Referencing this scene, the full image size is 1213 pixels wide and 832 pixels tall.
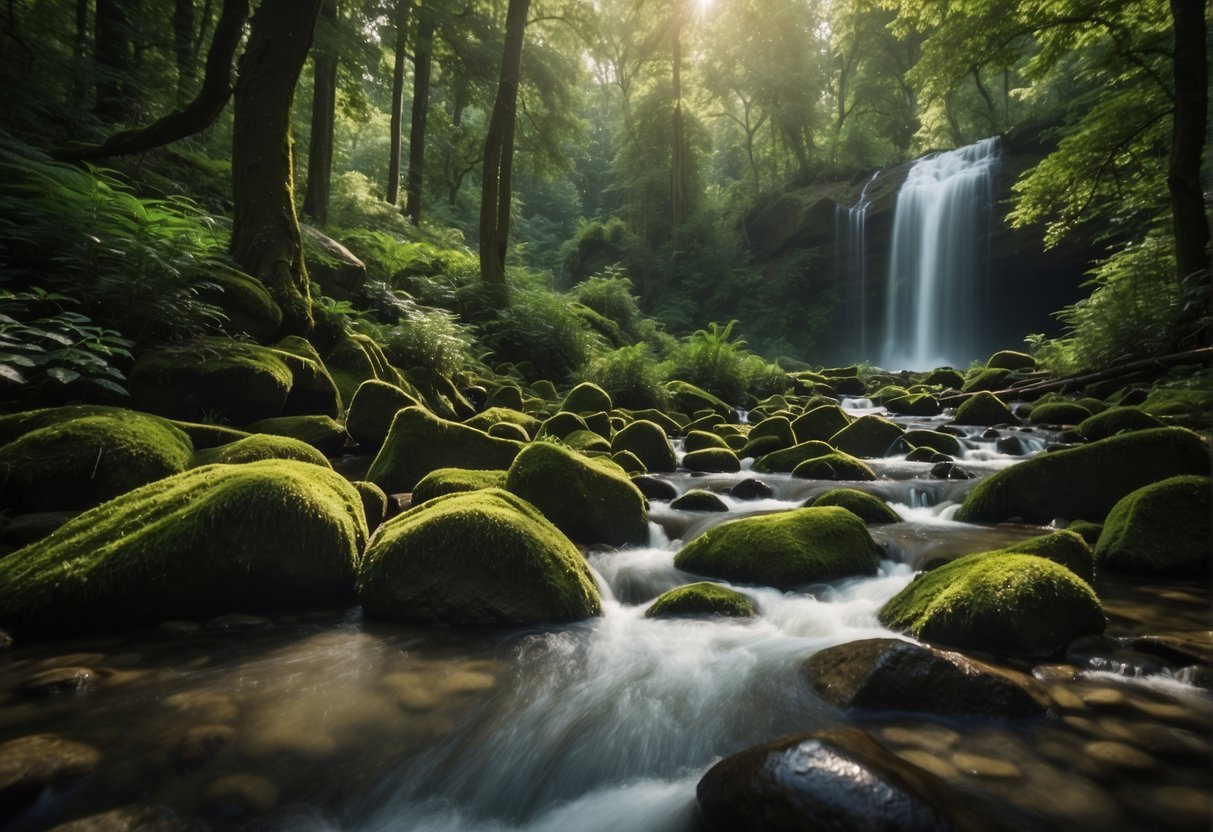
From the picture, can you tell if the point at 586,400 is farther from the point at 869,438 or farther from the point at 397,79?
the point at 397,79

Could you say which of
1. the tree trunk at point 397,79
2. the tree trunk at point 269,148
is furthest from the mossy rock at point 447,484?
the tree trunk at point 397,79

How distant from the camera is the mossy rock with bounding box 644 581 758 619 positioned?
3902mm

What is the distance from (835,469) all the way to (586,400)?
14.3 ft

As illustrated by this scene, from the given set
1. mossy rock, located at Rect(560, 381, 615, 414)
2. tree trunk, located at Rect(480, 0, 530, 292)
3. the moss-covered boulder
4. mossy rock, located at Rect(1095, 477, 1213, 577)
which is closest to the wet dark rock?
the moss-covered boulder

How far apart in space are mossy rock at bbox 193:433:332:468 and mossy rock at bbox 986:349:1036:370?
54.2 feet

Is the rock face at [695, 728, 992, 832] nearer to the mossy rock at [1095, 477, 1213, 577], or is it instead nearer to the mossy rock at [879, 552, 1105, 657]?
the mossy rock at [879, 552, 1105, 657]

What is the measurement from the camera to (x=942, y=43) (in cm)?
1105

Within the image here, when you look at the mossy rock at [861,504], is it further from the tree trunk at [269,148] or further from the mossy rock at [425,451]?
the tree trunk at [269,148]

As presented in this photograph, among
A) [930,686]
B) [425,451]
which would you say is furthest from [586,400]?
[930,686]

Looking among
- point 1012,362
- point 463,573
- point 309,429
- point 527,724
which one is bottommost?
point 527,724

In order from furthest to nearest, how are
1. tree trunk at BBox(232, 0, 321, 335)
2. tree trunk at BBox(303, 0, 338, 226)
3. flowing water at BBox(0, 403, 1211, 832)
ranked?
tree trunk at BBox(303, 0, 338, 226), tree trunk at BBox(232, 0, 321, 335), flowing water at BBox(0, 403, 1211, 832)

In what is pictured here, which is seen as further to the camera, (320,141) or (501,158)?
(501,158)

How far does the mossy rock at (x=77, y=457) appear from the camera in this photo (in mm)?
3688

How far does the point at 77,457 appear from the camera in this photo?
12.6 ft
